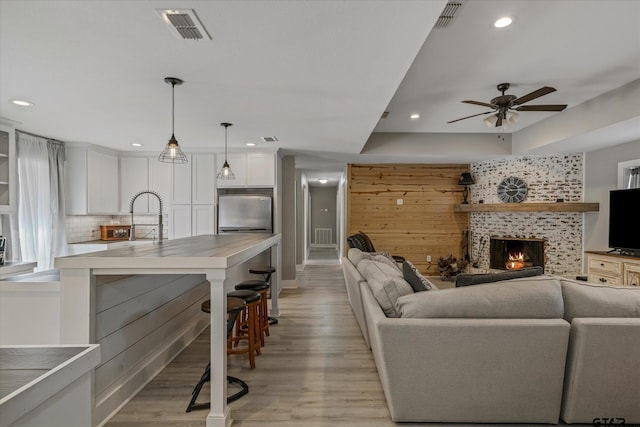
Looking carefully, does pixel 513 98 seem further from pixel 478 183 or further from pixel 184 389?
pixel 184 389

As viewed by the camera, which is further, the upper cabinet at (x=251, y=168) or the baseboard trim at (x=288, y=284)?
the baseboard trim at (x=288, y=284)

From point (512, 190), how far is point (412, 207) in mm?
1895

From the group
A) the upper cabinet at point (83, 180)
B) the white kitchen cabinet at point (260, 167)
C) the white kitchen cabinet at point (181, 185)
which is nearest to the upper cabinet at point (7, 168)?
the upper cabinet at point (83, 180)

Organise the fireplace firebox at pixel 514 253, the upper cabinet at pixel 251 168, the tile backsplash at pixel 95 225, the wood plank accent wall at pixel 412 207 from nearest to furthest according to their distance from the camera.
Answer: the tile backsplash at pixel 95 225 → the upper cabinet at pixel 251 168 → the fireplace firebox at pixel 514 253 → the wood plank accent wall at pixel 412 207

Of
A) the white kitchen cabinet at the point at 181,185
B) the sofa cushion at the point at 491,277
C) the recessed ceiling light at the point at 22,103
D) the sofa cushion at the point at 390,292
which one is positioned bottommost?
the sofa cushion at the point at 390,292

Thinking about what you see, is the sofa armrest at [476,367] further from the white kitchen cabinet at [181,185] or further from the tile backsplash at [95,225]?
the tile backsplash at [95,225]

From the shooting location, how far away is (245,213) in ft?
16.9

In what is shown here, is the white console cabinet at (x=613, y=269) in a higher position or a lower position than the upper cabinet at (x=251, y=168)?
lower

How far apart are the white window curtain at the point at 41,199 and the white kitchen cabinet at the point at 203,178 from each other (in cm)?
180

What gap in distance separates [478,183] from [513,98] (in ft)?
12.0

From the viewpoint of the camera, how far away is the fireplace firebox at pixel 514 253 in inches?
241

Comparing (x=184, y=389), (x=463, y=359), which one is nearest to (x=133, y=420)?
(x=184, y=389)

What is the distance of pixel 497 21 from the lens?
245cm

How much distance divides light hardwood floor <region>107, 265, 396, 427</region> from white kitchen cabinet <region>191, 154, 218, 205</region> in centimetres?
228
